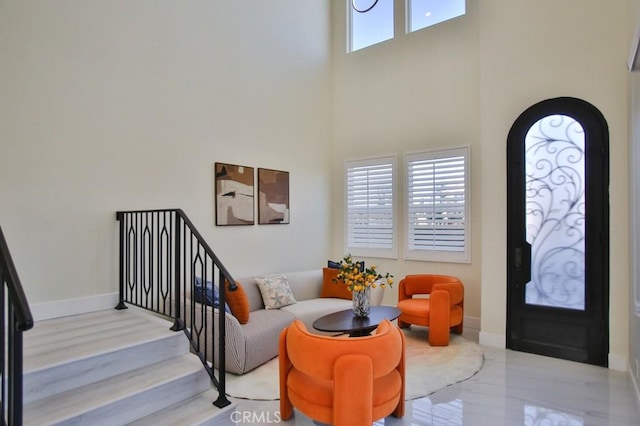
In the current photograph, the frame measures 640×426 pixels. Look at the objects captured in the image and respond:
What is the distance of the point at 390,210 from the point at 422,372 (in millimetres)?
2833

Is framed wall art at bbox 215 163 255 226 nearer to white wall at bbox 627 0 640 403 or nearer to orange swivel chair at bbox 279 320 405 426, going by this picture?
orange swivel chair at bbox 279 320 405 426

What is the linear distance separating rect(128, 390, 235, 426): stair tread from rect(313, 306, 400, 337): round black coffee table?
1.22m

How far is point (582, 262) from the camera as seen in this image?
13.0 feet

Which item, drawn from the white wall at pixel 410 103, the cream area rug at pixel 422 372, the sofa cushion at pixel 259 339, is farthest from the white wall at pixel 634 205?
the sofa cushion at pixel 259 339

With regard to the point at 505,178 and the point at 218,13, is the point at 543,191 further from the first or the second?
the point at 218,13

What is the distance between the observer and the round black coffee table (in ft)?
11.5

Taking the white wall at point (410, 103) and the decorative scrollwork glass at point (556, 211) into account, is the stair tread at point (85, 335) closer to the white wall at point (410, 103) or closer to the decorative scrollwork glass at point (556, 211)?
the white wall at point (410, 103)

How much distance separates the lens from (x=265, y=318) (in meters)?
4.11

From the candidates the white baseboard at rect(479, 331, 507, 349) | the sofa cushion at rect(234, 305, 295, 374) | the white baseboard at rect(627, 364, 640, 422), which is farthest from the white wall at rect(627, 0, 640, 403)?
the sofa cushion at rect(234, 305, 295, 374)

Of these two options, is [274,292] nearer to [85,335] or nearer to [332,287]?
[332,287]

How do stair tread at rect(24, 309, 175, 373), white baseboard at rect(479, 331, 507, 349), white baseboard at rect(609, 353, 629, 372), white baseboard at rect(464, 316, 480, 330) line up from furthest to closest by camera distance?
white baseboard at rect(464, 316, 480, 330) < white baseboard at rect(479, 331, 507, 349) < white baseboard at rect(609, 353, 629, 372) < stair tread at rect(24, 309, 175, 373)

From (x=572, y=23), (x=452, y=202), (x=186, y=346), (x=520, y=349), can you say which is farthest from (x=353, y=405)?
(x=572, y=23)

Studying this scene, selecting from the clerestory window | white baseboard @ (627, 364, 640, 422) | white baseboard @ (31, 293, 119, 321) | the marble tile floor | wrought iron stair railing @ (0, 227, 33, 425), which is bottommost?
the marble tile floor

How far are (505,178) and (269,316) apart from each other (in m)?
3.22
